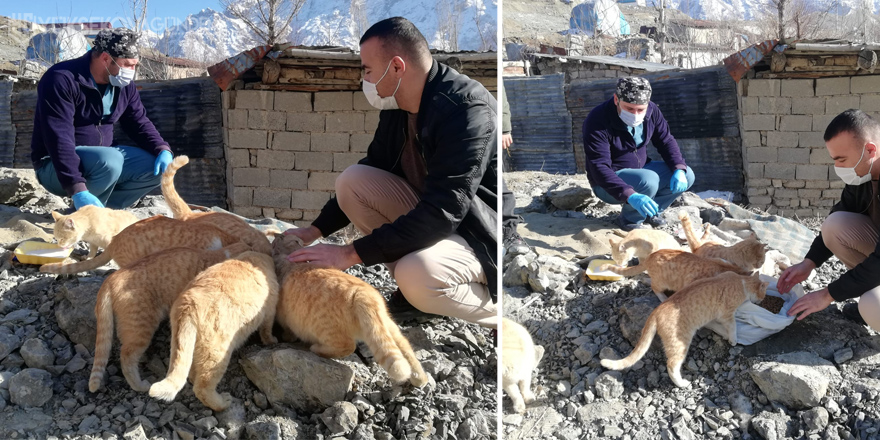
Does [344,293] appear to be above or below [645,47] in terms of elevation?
below

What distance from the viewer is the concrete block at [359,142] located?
10.5ft

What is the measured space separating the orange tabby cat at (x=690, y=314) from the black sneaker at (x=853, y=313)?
0.27 m

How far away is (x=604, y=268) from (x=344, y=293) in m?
1.09

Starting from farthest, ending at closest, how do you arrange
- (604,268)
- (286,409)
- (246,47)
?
1. (246,47)
2. (604,268)
3. (286,409)

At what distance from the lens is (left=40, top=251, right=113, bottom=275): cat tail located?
2.41 m

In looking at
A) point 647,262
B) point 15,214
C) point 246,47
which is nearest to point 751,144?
point 647,262

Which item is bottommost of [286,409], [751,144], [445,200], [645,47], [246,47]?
[286,409]

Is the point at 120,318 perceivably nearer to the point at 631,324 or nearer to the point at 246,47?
the point at 246,47

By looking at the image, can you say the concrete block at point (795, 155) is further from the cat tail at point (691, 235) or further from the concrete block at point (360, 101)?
the concrete block at point (360, 101)

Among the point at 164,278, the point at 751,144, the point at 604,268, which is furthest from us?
the point at 751,144

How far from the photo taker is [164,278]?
7.04 feet

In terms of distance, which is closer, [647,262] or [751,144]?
[647,262]

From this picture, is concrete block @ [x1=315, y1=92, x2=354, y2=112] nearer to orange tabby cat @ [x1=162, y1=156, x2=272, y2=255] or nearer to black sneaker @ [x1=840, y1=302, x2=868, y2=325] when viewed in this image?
orange tabby cat @ [x1=162, y1=156, x2=272, y2=255]

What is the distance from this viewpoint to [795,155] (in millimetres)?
3086
